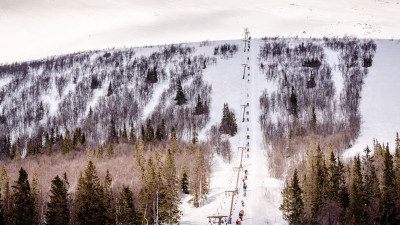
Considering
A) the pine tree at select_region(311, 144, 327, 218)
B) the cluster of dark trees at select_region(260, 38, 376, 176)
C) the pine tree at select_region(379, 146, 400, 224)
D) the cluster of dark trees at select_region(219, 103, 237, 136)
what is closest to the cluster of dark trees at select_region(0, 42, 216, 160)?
the cluster of dark trees at select_region(219, 103, 237, 136)

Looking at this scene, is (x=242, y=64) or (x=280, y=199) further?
(x=242, y=64)

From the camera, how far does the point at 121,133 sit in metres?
140

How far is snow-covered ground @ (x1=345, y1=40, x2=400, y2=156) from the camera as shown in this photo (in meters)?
105

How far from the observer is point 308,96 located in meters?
147

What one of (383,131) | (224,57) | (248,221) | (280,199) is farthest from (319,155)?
(224,57)

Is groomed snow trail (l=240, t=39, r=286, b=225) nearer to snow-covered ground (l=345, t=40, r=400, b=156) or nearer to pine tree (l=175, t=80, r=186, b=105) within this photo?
snow-covered ground (l=345, t=40, r=400, b=156)

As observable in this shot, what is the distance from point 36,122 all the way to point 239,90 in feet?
333

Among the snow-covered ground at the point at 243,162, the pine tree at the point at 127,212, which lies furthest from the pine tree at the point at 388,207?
the pine tree at the point at 127,212

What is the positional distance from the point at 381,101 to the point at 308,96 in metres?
27.6

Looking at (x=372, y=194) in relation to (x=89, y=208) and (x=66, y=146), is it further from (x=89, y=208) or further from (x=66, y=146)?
(x=66, y=146)

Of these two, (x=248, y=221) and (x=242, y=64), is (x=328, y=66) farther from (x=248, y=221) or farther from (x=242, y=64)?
(x=248, y=221)

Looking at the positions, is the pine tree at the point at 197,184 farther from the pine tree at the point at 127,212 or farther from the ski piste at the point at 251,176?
the pine tree at the point at 127,212

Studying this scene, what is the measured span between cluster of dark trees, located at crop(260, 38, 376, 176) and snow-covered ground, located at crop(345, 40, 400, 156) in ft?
8.92

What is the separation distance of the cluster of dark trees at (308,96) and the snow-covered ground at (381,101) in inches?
107
